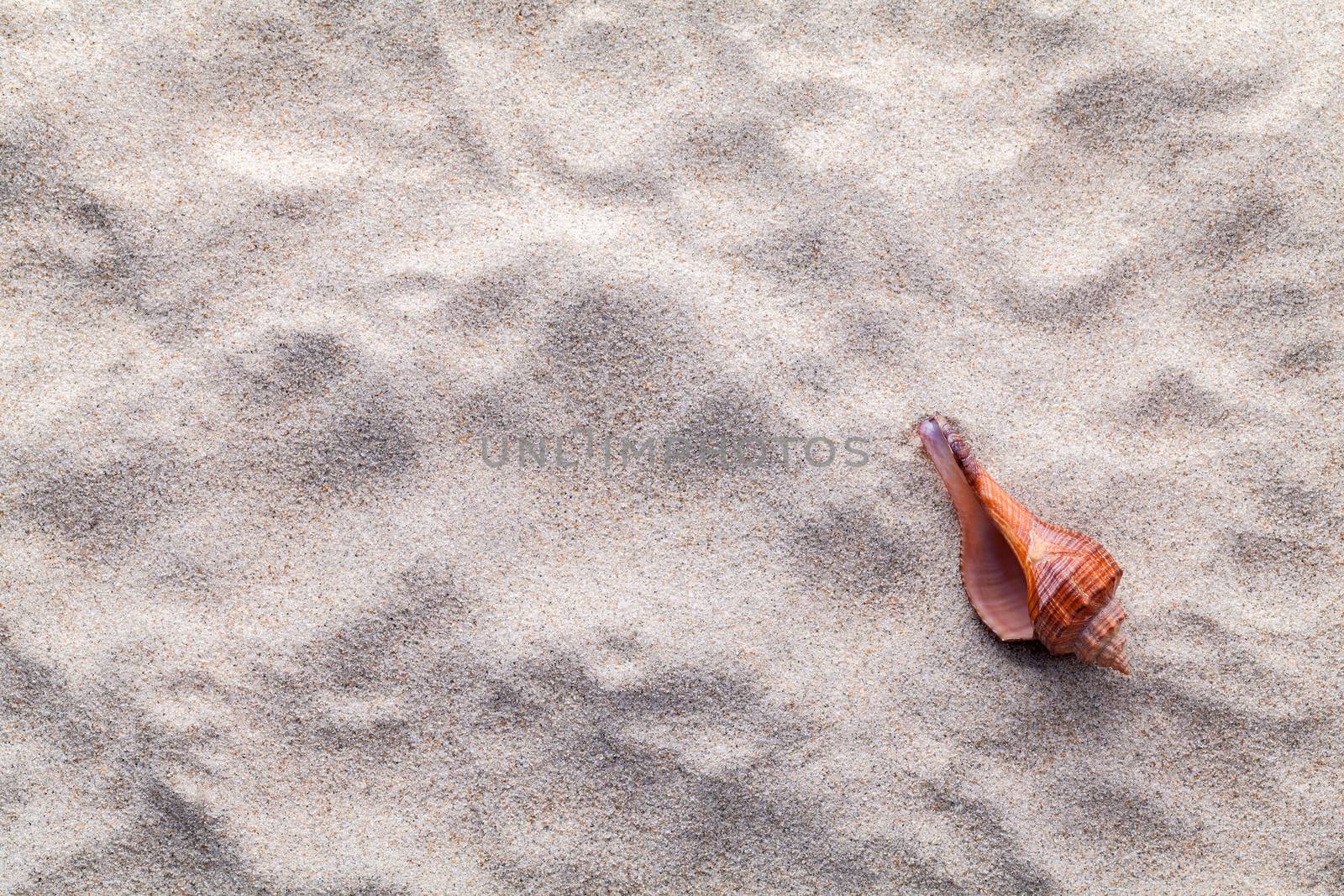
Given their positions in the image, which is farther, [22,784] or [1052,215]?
[1052,215]

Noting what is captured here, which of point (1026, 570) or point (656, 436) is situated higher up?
point (656, 436)

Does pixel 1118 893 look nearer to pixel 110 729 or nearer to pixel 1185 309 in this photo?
pixel 1185 309

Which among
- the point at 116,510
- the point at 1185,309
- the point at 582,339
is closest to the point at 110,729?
the point at 116,510

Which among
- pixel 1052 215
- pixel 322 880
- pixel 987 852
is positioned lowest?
pixel 322 880
